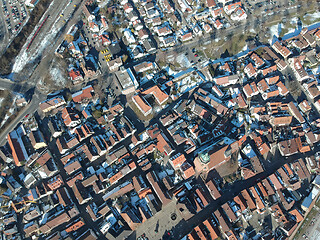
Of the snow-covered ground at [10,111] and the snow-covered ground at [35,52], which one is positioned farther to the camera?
the snow-covered ground at [35,52]

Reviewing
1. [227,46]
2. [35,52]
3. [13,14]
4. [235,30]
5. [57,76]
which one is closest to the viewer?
[57,76]

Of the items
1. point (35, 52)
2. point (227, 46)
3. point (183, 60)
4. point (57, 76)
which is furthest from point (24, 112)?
point (227, 46)

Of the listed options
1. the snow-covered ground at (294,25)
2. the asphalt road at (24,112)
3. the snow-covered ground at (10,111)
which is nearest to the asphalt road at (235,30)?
the snow-covered ground at (294,25)

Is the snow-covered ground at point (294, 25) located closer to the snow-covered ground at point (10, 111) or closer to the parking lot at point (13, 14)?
the snow-covered ground at point (10, 111)

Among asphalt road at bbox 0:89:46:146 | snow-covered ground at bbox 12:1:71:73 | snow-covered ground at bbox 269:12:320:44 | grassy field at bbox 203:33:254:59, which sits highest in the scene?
snow-covered ground at bbox 12:1:71:73

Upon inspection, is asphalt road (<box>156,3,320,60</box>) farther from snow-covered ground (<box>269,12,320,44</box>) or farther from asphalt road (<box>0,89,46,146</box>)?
asphalt road (<box>0,89,46,146</box>)

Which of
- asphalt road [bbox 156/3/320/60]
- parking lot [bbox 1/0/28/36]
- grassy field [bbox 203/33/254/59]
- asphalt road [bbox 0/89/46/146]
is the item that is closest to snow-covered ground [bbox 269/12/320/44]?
asphalt road [bbox 156/3/320/60]

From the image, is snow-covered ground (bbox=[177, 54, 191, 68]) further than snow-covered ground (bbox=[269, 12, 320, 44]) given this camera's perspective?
No

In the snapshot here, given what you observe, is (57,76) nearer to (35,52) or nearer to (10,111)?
(35,52)

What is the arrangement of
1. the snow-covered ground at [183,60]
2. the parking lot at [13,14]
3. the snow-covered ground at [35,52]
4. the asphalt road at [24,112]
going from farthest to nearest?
1. the parking lot at [13,14]
2. the snow-covered ground at [35,52]
3. the snow-covered ground at [183,60]
4. the asphalt road at [24,112]
